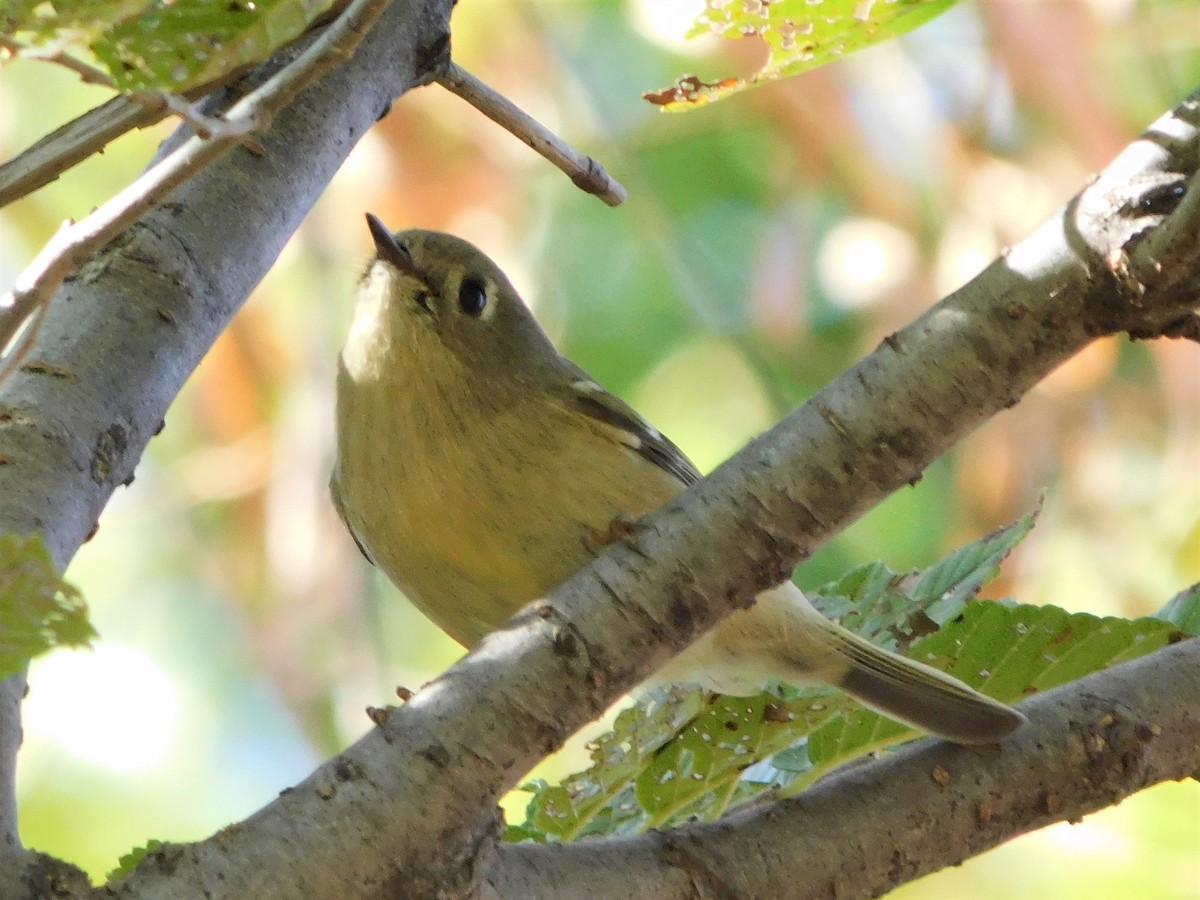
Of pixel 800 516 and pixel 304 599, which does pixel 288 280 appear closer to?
pixel 304 599

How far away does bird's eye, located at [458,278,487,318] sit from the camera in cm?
234

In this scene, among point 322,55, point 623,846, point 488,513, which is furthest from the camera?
point 488,513

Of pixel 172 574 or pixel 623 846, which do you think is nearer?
pixel 623 846

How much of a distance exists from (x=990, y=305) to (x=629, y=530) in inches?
16.4

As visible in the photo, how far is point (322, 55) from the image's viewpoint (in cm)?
114

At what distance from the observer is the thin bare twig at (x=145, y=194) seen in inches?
38.0

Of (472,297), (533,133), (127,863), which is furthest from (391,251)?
(127,863)

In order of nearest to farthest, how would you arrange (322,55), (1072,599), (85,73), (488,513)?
(85,73)
(322,55)
(488,513)
(1072,599)

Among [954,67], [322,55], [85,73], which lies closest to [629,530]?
[322,55]

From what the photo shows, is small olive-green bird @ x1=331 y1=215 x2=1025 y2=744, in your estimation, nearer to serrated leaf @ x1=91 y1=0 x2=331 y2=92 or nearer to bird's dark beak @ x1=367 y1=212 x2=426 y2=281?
bird's dark beak @ x1=367 y1=212 x2=426 y2=281

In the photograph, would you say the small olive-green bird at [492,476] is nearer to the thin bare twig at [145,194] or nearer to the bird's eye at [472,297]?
the bird's eye at [472,297]

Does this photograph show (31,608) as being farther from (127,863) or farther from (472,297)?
(472,297)

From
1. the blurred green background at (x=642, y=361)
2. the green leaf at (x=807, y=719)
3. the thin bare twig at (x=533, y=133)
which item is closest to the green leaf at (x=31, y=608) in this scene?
the green leaf at (x=807, y=719)

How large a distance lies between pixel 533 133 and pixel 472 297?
0.53 m
